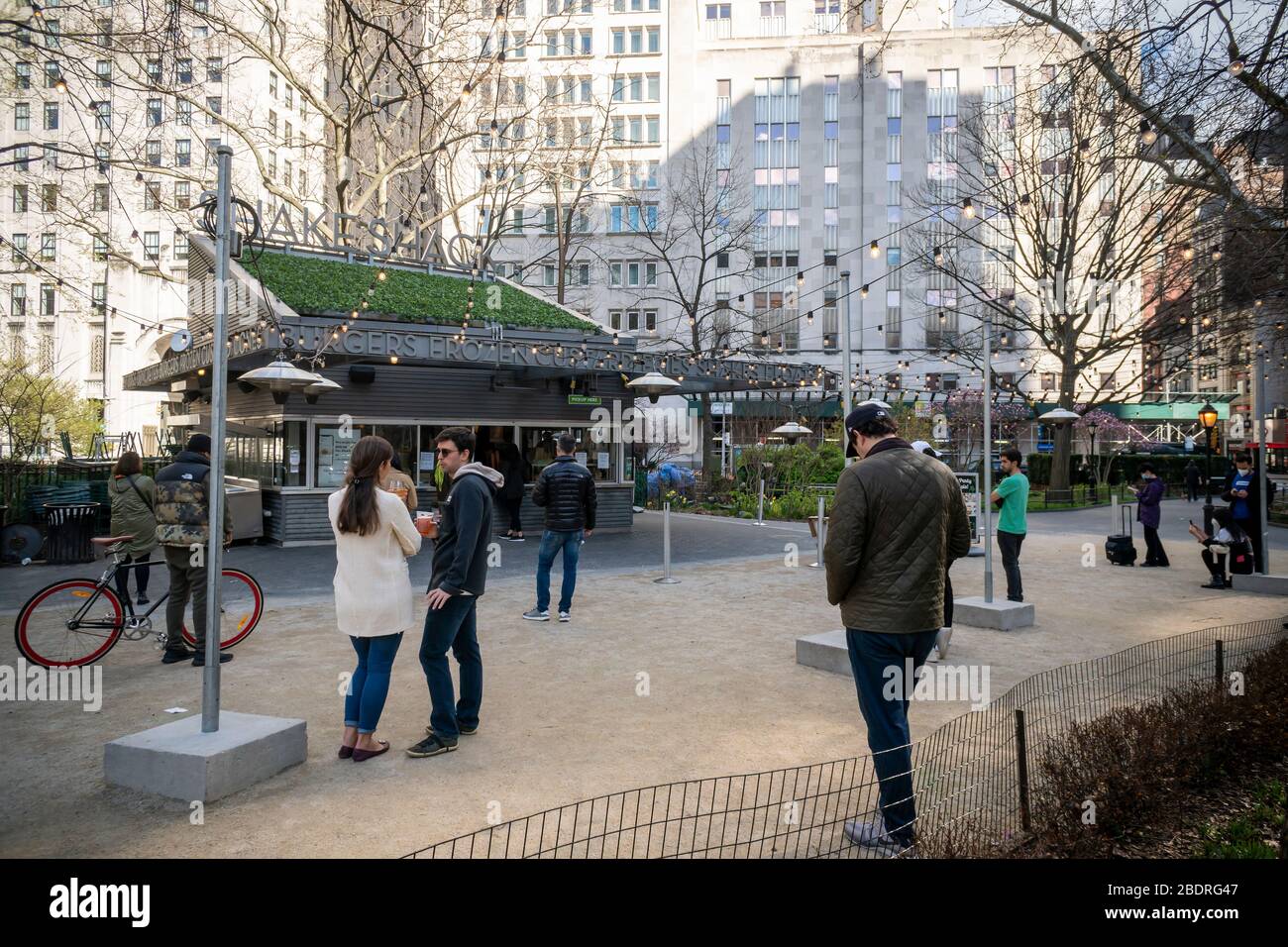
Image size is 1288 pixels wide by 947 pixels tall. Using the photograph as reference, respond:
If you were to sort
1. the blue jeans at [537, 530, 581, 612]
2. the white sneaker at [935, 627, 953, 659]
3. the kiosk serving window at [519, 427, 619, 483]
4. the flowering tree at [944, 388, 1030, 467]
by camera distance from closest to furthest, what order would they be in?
the white sneaker at [935, 627, 953, 659], the blue jeans at [537, 530, 581, 612], the kiosk serving window at [519, 427, 619, 483], the flowering tree at [944, 388, 1030, 467]

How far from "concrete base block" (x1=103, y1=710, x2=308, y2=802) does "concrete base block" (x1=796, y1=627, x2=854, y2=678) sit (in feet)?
13.5

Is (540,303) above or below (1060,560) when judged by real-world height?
above

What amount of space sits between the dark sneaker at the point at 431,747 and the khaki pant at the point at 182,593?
298cm

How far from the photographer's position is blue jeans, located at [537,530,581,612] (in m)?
9.19

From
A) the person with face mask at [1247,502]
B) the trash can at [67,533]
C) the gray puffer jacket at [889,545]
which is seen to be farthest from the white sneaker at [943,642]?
the trash can at [67,533]

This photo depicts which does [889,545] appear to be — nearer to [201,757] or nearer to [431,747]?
[431,747]

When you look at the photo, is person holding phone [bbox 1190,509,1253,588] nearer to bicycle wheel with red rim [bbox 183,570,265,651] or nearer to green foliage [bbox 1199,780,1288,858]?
green foliage [bbox 1199,780,1288,858]

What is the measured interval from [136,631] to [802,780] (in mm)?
6084

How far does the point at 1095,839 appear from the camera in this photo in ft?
11.3

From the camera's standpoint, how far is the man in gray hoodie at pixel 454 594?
4.96 m
